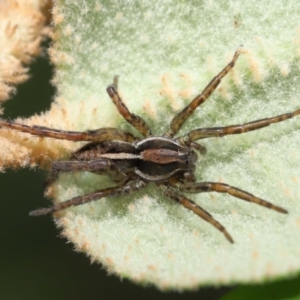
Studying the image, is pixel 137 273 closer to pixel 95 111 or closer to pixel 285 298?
pixel 285 298

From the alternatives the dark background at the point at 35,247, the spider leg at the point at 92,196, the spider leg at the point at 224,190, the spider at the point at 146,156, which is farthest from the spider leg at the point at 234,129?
the dark background at the point at 35,247

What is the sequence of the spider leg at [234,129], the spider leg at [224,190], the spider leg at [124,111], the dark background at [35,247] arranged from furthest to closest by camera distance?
the dark background at [35,247] → the spider leg at [124,111] → the spider leg at [234,129] → the spider leg at [224,190]

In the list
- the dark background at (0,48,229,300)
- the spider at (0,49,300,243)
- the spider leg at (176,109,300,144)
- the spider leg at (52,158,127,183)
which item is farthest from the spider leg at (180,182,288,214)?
Answer: the dark background at (0,48,229,300)

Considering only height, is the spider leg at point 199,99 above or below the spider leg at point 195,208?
above

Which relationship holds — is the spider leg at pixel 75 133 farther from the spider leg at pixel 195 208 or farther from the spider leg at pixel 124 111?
the spider leg at pixel 195 208

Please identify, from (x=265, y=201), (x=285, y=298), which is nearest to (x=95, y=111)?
(x=265, y=201)

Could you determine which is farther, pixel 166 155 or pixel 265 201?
pixel 166 155

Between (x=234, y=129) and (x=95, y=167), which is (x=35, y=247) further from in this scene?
(x=234, y=129)

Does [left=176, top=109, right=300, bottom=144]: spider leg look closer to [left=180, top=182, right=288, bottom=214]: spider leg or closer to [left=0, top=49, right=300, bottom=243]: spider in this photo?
[left=0, top=49, right=300, bottom=243]: spider
